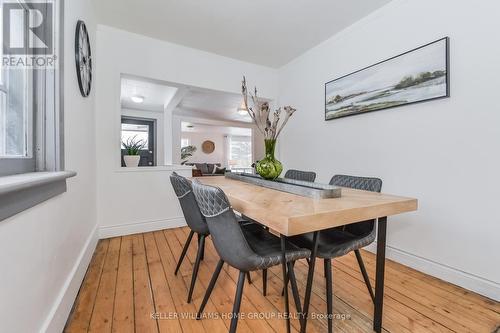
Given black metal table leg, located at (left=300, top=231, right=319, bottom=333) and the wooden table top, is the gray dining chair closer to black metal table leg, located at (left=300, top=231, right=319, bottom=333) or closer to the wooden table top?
the wooden table top

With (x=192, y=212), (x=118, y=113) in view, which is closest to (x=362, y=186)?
(x=192, y=212)

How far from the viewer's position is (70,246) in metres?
1.42

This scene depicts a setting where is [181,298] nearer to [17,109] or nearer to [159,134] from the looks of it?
[17,109]

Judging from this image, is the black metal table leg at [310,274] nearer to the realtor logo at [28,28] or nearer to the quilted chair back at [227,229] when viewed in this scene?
the quilted chair back at [227,229]

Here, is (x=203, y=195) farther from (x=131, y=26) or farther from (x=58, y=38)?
(x=131, y=26)

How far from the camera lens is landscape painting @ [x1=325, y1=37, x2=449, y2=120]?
177 cm

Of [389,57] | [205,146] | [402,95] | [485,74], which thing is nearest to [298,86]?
[389,57]

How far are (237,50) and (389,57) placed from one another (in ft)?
5.89

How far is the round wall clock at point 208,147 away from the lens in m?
9.87

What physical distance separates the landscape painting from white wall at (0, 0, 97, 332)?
7.91 ft

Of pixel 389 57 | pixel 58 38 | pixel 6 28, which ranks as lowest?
pixel 6 28

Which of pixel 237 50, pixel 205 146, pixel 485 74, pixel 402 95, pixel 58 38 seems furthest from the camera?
pixel 205 146

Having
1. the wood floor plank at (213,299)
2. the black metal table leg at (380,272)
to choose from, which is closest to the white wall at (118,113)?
the wood floor plank at (213,299)

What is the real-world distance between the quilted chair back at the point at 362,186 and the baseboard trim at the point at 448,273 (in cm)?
88
